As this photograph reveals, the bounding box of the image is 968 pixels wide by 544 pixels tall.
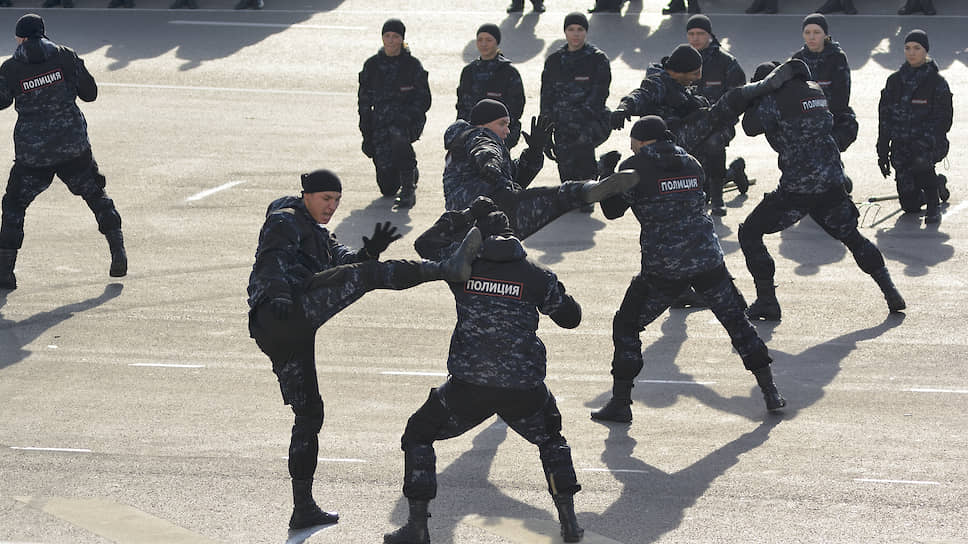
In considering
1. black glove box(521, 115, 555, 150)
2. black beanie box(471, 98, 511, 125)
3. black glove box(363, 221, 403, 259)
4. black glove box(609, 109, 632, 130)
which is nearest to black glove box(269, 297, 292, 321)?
black glove box(363, 221, 403, 259)

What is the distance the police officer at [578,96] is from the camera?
1537 cm

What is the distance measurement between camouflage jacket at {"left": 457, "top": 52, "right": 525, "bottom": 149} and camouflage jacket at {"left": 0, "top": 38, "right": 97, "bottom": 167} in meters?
4.35

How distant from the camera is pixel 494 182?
948 centimetres

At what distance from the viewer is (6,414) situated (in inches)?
389

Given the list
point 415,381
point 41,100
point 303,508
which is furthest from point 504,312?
point 41,100

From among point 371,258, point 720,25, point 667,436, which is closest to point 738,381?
point 667,436

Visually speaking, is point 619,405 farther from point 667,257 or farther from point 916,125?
point 916,125

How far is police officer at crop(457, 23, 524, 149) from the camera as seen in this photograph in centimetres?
1519

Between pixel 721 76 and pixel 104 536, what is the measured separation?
923 centimetres

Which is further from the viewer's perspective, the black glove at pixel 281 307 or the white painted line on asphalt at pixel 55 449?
the white painted line on asphalt at pixel 55 449

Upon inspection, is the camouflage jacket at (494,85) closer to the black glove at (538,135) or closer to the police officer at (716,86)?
the police officer at (716,86)

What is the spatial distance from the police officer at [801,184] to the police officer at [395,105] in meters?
5.00

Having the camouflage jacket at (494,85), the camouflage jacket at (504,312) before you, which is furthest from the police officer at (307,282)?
the camouflage jacket at (494,85)

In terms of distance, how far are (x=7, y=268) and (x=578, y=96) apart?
6373mm
